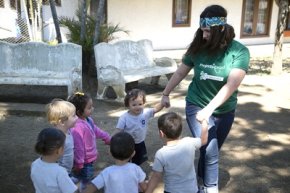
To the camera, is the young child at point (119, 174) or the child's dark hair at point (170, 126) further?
the child's dark hair at point (170, 126)

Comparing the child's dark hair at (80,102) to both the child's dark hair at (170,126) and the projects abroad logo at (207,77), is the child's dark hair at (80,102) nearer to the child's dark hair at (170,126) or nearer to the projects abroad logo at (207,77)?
the child's dark hair at (170,126)

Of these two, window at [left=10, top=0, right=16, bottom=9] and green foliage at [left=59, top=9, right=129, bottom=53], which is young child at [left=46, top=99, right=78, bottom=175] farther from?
window at [left=10, top=0, right=16, bottom=9]

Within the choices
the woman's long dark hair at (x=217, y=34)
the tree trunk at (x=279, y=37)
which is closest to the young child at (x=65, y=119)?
the woman's long dark hair at (x=217, y=34)

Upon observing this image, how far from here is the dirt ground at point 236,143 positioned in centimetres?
387

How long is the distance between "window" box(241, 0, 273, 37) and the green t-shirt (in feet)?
46.3

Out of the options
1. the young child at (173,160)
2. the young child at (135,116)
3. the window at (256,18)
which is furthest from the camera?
the window at (256,18)

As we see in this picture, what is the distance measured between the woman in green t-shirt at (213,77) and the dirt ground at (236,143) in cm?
69

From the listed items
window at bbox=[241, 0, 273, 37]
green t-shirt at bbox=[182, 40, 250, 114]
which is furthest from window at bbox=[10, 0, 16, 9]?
green t-shirt at bbox=[182, 40, 250, 114]

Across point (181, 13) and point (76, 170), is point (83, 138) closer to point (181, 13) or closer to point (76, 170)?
point (76, 170)

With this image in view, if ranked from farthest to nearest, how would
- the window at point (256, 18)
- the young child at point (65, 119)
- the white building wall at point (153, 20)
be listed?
the window at point (256, 18)
the white building wall at point (153, 20)
the young child at point (65, 119)

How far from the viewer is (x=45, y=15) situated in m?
14.8

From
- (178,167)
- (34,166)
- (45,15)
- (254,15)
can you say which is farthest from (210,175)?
(254,15)

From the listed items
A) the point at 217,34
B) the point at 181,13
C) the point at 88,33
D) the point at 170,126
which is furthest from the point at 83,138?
the point at 181,13

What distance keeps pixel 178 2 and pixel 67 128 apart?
41.6ft
